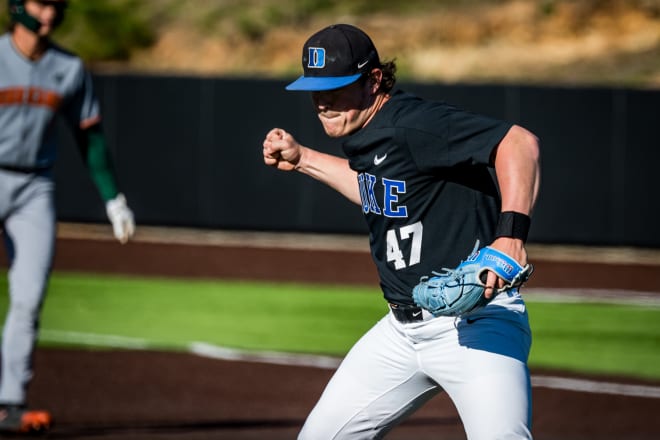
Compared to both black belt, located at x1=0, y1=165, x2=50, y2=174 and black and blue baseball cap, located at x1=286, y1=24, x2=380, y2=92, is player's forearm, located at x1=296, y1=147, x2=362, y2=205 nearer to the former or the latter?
black and blue baseball cap, located at x1=286, y1=24, x2=380, y2=92

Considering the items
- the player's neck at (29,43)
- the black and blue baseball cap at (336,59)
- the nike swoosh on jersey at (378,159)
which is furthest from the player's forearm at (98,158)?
the nike swoosh on jersey at (378,159)

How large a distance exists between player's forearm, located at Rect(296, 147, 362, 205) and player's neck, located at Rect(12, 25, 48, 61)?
2.37 m

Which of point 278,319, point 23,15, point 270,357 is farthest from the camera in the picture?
point 278,319

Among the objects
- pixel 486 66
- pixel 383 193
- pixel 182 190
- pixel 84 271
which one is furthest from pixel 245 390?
pixel 486 66

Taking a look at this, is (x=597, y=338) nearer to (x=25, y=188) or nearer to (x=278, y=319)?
(x=278, y=319)

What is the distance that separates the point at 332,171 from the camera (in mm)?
5199

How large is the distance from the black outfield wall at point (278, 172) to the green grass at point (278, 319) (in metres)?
5.27

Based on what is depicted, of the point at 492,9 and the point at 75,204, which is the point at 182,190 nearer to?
the point at 75,204

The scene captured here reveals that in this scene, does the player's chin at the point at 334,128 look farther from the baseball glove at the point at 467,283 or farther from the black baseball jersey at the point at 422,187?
the baseball glove at the point at 467,283

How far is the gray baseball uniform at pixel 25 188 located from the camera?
6707 millimetres

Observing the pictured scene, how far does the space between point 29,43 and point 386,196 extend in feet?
10.5

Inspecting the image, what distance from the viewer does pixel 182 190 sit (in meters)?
20.3

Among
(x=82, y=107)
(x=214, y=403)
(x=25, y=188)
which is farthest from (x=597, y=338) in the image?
(x=25, y=188)

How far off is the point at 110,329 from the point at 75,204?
997 centimetres
